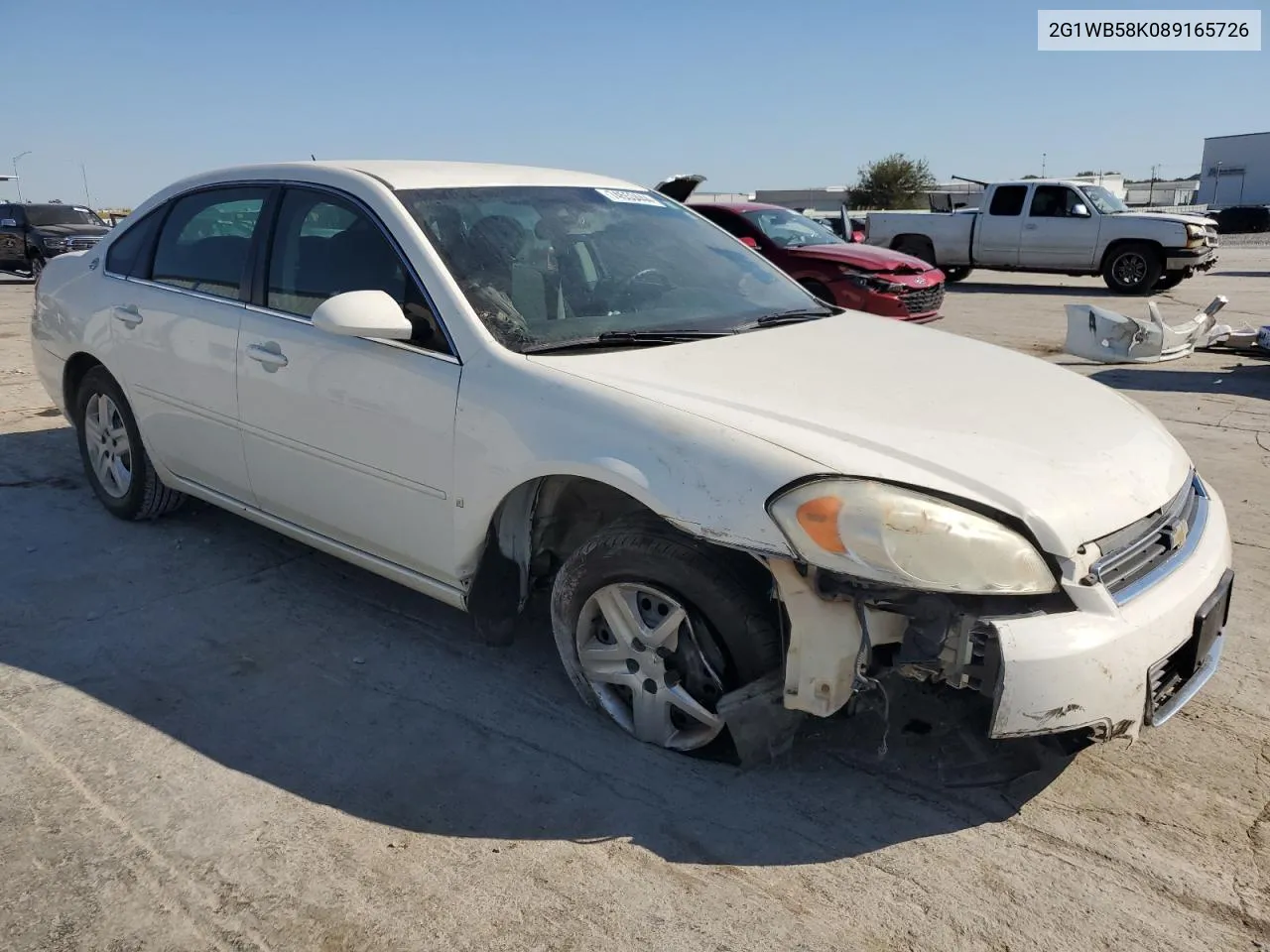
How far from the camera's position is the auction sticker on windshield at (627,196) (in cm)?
405

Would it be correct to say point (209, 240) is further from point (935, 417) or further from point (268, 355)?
point (935, 417)

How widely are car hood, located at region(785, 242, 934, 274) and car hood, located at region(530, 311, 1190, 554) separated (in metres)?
7.79

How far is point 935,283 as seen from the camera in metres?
11.5

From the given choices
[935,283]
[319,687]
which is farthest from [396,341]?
[935,283]

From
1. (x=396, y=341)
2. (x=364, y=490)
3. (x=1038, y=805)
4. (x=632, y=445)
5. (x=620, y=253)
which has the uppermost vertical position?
(x=620, y=253)

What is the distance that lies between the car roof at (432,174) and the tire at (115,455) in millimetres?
1264

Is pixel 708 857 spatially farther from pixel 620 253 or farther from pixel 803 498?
pixel 620 253

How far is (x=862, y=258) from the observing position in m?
11.2

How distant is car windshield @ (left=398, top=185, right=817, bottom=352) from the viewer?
3279 mm

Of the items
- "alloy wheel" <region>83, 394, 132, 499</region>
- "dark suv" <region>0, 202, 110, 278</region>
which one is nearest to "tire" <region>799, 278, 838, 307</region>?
"alloy wheel" <region>83, 394, 132, 499</region>

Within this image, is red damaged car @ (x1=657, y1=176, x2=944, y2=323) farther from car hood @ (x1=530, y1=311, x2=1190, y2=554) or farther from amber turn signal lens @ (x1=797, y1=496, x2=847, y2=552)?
amber turn signal lens @ (x1=797, y1=496, x2=847, y2=552)

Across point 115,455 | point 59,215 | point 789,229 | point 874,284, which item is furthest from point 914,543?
point 59,215

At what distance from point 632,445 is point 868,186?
60.1 metres

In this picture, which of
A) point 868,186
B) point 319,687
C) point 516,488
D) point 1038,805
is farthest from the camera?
point 868,186
